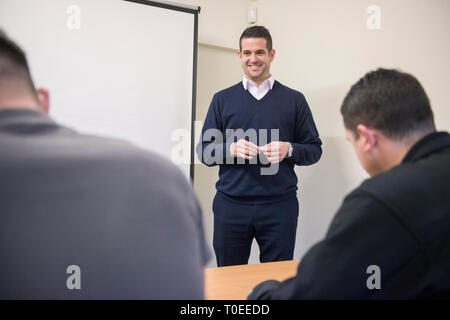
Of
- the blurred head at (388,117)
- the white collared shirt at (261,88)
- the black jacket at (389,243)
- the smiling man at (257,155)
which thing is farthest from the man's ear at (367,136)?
the white collared shirt at (261,88)

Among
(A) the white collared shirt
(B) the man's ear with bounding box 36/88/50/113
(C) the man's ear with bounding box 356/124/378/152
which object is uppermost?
(A) the white collared shirt

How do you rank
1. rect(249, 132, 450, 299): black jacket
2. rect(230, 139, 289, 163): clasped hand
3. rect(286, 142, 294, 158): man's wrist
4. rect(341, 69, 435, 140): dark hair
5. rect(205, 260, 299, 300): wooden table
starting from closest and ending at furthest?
rect(249, 132, 450, 299): black jacket, rect(341, 69, 435, 140): dark hair, rect(205, 260, 299, 300): wooden table, rect(230, 139, 289, 163): clasped hand, rect(286, 142, 294, 158): man's wrist

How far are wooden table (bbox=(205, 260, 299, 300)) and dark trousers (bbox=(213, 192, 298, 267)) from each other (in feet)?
1.88

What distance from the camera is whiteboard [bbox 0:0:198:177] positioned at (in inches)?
97.0

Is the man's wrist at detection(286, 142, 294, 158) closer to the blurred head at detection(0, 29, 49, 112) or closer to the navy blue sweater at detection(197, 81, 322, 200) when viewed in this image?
the navy blue sweater at detection(197, 81, 322, 200)

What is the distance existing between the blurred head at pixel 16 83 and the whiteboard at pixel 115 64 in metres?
1.54

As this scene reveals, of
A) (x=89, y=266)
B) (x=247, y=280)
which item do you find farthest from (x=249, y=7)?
(x=89, y=266)

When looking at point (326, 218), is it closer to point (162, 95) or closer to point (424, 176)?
point (162, 95)

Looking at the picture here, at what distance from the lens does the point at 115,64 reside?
107 inches

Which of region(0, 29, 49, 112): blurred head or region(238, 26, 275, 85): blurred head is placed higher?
region(238, 26, 275, 85): blurred head

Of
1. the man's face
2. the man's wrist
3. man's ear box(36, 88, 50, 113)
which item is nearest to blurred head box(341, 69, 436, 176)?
man's ear box(36, 88, 50, 113)

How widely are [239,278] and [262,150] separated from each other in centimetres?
82

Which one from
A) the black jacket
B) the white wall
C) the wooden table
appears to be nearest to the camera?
the black jacket
